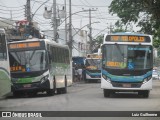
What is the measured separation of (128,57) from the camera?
27047mm

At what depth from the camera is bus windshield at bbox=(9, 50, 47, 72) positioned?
28531 millimetres

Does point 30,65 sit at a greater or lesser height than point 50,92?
greater

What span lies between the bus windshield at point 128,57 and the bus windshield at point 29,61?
3510 millimetres

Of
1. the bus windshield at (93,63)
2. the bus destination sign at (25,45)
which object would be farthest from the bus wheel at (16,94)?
the bus windshield at (93,63)

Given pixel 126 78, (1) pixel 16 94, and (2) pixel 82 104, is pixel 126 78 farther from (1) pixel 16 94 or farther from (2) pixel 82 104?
(1) pixel 16 94

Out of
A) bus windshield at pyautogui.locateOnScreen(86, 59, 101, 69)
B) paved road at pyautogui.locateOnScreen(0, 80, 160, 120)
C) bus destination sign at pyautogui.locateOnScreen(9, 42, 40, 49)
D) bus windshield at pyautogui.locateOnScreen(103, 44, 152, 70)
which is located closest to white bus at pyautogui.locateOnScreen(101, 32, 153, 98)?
bus windshield at pyautogui.locateOnScreen(103, 44, 152, 70)

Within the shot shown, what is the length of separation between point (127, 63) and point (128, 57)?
0.99 feet

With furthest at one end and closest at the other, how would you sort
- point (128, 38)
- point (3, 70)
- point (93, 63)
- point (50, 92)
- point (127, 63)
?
point (93, 63) → point (50, 92) → point (128, 38) → point (127, 63) → point (3, 70)

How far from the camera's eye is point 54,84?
1194 inches

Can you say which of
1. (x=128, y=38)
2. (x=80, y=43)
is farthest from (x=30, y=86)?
(x=80, y=43)

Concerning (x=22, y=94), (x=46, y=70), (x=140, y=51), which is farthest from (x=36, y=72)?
(x=140, y=51)

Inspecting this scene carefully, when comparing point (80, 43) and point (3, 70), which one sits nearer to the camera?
point (3, 70)

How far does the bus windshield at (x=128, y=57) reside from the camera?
88.6 ft

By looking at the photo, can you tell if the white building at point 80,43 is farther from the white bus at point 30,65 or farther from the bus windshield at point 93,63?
the white bus at point 30,65
